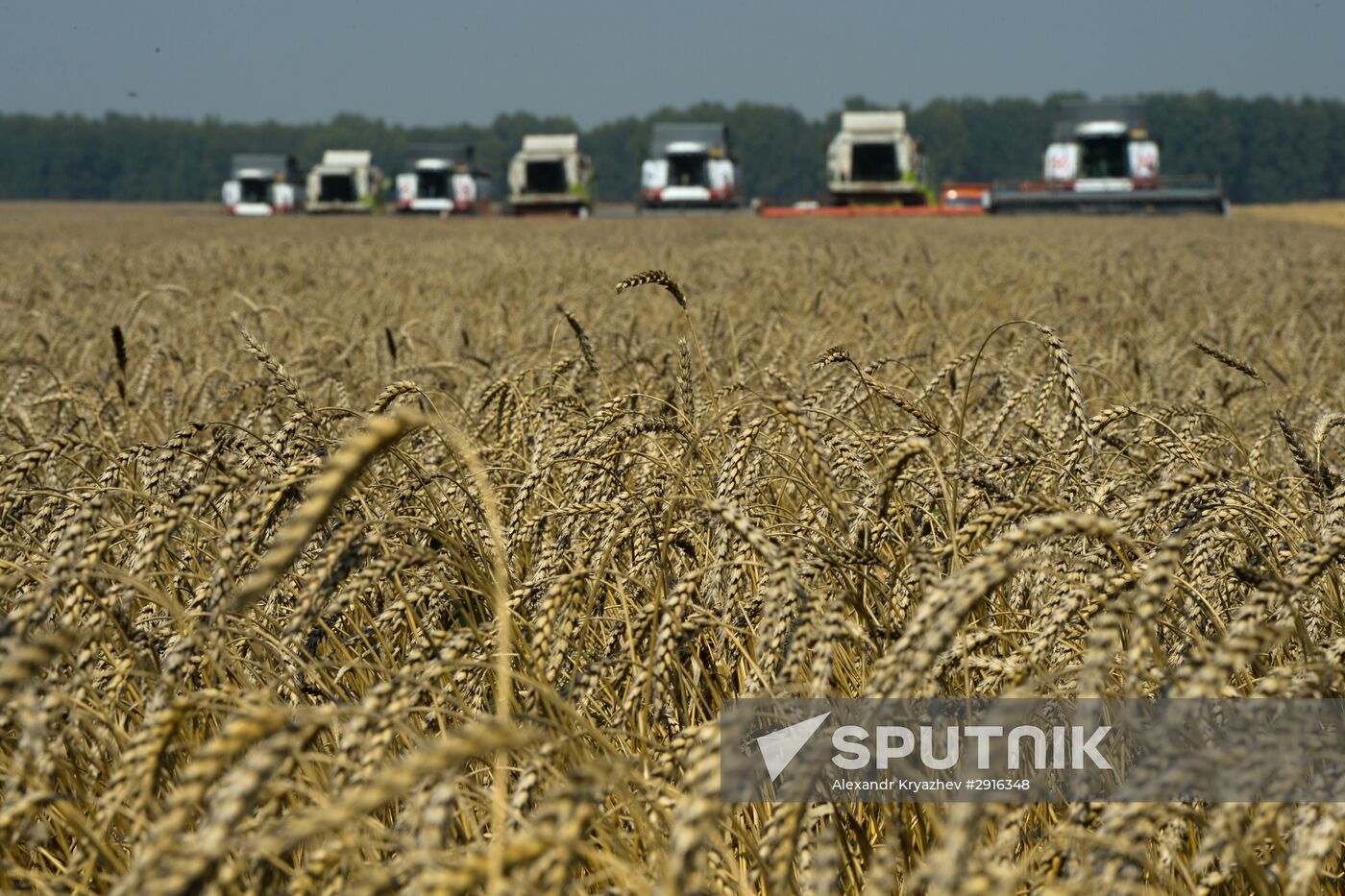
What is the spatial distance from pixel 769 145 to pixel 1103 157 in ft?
306

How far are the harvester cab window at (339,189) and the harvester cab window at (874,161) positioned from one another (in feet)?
56.2

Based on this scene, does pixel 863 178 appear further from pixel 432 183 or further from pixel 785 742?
pixel 785 742

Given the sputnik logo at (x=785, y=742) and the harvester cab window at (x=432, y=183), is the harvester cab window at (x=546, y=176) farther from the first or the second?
the sputnik logo at (x=785, y=742)

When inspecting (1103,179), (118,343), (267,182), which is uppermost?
(267,182)

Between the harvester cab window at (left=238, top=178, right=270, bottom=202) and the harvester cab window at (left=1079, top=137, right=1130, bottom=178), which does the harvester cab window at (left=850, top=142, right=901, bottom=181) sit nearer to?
the harvester cab window at (left=1079, top=137, right=1130, bottom=178)

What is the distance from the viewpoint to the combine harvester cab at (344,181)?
39219 millimetres

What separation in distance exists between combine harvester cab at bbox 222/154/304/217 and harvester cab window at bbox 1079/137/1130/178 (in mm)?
26097

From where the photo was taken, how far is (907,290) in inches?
294

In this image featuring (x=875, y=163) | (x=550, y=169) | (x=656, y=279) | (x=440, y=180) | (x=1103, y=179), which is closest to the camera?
(x=656, y=279)

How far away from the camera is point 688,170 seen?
32.7m

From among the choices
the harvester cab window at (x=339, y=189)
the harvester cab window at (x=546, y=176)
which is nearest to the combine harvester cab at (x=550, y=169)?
the harvester cab window at (x=546, y=176)

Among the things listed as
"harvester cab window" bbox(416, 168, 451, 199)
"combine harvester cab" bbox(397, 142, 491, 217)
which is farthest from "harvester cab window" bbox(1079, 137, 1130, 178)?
"harvester cab window" bbox(416, 168, 451, 199)

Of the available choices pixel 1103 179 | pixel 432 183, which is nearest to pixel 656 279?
pixel 1103 179

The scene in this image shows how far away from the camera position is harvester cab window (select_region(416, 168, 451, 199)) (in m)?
37.0
